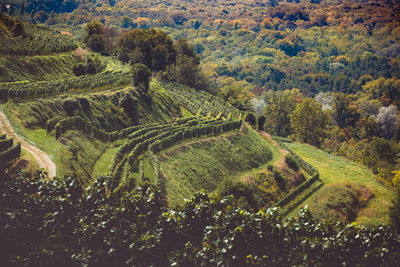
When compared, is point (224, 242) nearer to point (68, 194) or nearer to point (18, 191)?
point (68, 194)

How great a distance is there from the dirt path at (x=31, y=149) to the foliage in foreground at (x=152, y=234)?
7.01 m

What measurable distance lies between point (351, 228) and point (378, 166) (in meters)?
56.6

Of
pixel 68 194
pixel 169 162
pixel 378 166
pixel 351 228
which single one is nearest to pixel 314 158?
pixel 378 166

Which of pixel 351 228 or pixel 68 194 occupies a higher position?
pixel 68 194

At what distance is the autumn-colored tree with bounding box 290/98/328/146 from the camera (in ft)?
343

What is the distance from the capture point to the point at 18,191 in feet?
99.0

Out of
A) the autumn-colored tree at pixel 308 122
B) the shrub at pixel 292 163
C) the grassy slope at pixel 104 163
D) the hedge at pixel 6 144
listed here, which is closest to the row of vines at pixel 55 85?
the hedge at pixel 6 144

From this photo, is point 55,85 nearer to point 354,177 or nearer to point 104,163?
point 104,163

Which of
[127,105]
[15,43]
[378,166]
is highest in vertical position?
[15,43]

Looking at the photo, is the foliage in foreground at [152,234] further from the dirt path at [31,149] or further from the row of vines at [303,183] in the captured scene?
the row of vines at [303,183]

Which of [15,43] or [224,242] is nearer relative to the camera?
[224,242]

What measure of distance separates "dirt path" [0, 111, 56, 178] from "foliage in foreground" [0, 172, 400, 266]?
276 inches

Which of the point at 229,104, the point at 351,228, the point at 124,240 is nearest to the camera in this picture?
the point at 124,240

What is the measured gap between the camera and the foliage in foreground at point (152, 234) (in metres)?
28.3
